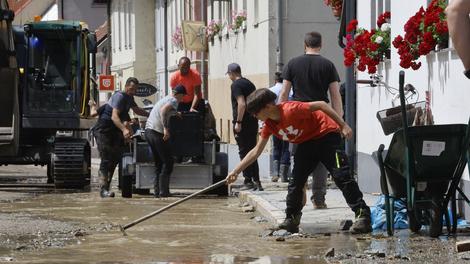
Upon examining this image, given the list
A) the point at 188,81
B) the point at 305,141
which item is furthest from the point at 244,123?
the point at 305,141

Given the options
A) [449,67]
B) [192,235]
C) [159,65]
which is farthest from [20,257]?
[159,65]

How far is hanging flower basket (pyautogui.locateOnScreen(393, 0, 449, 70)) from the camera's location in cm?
1316

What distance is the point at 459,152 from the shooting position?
1132 cm

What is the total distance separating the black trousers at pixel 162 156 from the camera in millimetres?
19188

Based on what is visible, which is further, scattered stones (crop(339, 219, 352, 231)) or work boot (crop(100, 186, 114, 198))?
work boot (crop(100, 186, 114, 198))

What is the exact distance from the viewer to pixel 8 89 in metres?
20.6

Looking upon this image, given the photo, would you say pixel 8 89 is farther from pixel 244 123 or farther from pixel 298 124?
pixel 298 124

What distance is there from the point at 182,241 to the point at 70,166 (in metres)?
10.1

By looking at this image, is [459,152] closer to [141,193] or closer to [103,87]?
[141,193]

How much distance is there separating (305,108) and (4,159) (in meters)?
12.4

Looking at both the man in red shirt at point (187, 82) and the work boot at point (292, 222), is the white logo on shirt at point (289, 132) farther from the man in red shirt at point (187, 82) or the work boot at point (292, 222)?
the man in red shirt at point (187, 82)

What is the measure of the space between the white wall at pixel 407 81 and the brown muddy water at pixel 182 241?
68.2 inches

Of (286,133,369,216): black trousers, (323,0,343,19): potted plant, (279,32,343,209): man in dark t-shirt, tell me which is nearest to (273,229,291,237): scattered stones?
(286,133,369,216): black trousers

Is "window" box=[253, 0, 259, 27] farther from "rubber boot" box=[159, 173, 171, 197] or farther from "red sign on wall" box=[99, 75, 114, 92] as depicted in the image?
"red sign on wall" box=[99, 75, 114, 92]
